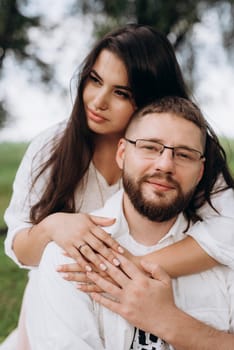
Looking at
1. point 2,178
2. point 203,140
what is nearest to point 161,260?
point 203,140

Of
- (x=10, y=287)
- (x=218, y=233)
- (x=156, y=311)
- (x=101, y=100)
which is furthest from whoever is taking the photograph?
(x=10, y=287)

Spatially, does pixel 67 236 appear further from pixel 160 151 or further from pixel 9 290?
pixel 9 290

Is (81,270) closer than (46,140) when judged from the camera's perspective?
Yes

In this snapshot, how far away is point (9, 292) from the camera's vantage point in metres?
4.68

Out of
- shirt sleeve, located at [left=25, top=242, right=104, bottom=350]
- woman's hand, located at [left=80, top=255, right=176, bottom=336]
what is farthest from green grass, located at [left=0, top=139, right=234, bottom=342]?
shirt sleeve, located at [left=25, top=242, right=104, bottom=350]

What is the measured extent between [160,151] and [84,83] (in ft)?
2.00

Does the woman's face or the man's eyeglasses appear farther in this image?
the woman's face

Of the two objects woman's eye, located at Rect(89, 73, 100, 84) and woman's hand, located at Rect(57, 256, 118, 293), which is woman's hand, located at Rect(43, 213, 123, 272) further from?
woman's eye, located at Rect(89, 73, 100, 84)

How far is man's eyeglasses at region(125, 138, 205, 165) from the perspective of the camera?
197cm

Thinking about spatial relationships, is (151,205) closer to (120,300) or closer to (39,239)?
(120,300)

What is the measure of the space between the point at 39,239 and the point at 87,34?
13.8ft

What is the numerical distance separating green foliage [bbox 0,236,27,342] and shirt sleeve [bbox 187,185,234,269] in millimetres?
1986

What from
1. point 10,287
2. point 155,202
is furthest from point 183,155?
point 10,287

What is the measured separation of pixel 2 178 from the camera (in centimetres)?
962
